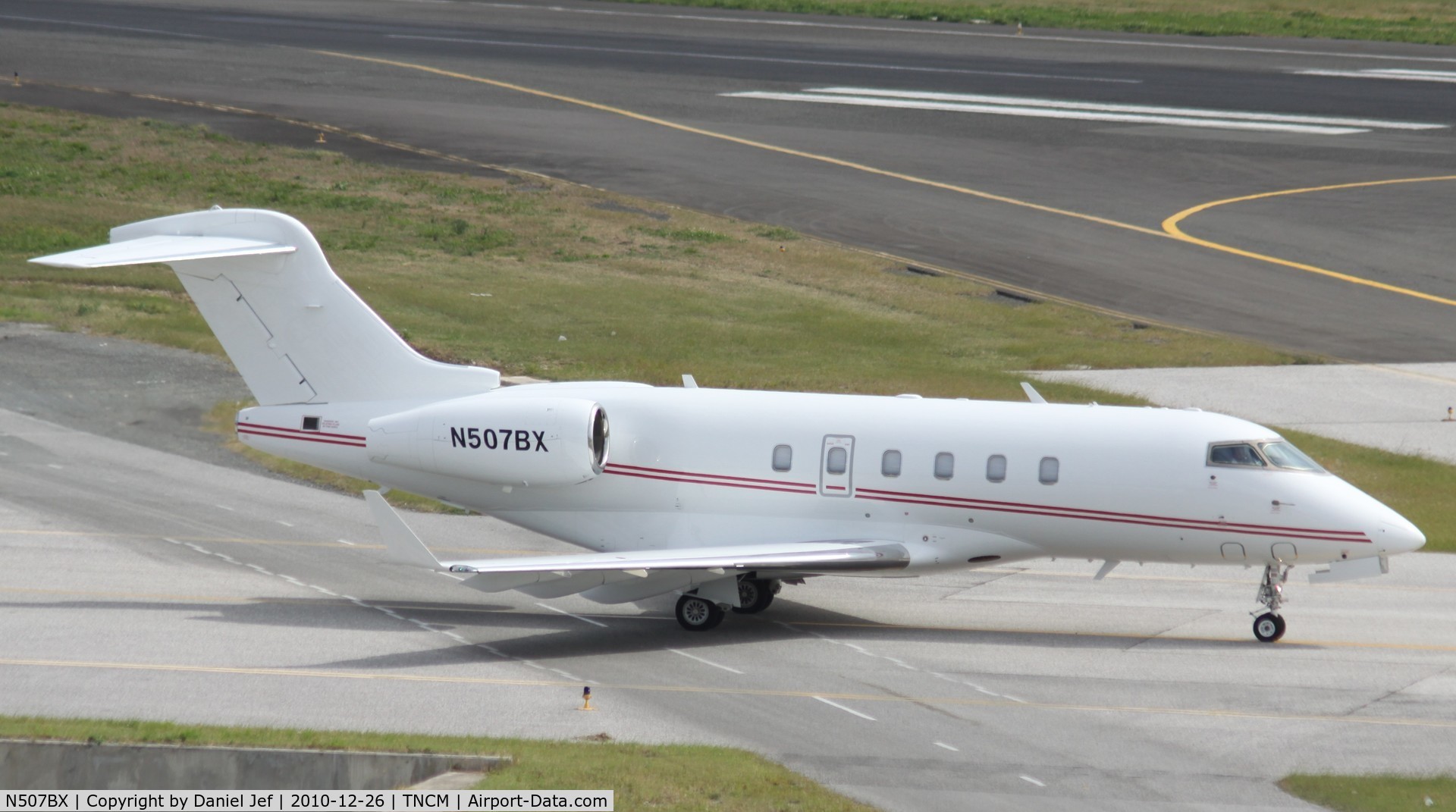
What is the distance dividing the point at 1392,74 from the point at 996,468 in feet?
166

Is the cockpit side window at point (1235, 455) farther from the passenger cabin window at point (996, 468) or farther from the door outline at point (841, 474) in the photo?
the door outline at point (841, 474)

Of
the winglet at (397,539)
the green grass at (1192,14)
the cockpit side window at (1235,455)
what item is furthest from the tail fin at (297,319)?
the green grass at (1192,14)

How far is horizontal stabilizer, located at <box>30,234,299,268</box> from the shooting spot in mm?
23078

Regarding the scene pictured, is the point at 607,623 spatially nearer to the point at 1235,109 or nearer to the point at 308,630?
the point at 308,630

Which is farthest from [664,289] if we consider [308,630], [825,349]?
[308,630]

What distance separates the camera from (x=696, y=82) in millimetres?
65062

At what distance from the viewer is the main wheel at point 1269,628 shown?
23.1 m

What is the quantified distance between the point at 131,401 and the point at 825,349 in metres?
15.9

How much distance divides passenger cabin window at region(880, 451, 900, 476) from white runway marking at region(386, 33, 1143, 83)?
45.2m

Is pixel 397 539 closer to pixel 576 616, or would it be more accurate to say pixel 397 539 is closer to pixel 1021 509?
pixel 576 616

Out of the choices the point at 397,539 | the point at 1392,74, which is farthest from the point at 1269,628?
the point at 1392,74

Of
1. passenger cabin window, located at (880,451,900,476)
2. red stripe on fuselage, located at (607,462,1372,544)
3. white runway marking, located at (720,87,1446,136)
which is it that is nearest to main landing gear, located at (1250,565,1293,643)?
red stripe on fuselage, located at (607,462,1372,544)

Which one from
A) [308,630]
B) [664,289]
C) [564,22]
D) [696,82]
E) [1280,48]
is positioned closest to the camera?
[308,630]

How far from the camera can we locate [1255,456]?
22.5m
